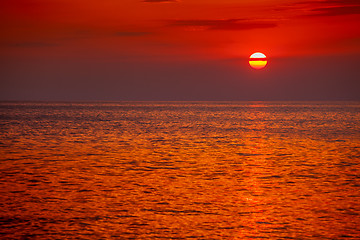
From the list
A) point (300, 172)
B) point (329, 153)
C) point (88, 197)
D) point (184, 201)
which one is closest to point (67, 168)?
point (88, 197)

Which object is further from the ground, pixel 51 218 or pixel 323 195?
pixel 323 195

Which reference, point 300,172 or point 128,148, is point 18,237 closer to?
point 300,172

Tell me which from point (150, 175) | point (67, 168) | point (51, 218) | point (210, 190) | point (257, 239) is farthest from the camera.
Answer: point (67, 168)

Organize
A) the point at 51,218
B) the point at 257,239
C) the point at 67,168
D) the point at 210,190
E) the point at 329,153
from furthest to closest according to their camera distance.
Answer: the point at 329,153 < the point at 67,168 < the point at 210,190 < the point at 51,218 < the point at 257,239

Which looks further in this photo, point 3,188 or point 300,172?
point 300,172

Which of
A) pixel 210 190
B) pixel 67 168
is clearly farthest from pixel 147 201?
pixel 67 168

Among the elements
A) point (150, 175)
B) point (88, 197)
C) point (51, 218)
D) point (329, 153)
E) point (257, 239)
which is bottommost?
point (257, 239)

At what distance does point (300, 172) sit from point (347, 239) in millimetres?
12926

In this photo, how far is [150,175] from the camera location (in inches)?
997

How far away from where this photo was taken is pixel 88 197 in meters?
19.4

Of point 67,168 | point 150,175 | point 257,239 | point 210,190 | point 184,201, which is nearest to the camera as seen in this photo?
point 257,239

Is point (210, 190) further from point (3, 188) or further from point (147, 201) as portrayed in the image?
point (3, 188)

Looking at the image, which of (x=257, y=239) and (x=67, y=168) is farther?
(x=67, y=168)

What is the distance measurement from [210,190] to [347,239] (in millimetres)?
8117
